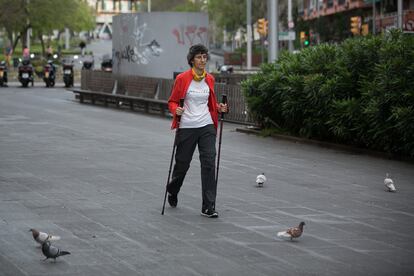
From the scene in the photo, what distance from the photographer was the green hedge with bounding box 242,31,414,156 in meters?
16.3

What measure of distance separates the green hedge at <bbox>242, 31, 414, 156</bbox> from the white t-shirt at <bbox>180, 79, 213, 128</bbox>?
6.17 metres

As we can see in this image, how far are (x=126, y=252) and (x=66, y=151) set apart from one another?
8572mm

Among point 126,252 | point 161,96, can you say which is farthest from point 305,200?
point 161,96

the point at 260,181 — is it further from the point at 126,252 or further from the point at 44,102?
the point at 44,102

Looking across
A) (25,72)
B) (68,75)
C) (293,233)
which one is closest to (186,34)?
(25,72)

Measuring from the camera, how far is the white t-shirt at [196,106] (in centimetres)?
1023

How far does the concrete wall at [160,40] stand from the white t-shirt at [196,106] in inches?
707

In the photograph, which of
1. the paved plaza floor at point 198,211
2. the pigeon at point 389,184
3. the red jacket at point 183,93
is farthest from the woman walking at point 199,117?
the pigeon at point 389,184

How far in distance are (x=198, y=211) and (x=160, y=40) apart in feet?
60.2

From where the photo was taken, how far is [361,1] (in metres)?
72.9

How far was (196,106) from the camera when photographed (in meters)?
10.3

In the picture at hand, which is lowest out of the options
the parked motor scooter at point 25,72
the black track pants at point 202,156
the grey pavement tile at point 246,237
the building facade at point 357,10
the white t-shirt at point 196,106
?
the grey pavement tile at point 246,237

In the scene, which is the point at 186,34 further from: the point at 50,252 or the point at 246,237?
the point at 50,252

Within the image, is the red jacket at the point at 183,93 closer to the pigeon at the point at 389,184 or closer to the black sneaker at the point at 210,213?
the black sneaker at the point at 210,213
